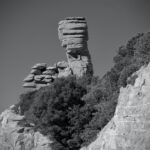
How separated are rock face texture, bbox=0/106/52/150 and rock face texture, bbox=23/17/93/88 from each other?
10567mm

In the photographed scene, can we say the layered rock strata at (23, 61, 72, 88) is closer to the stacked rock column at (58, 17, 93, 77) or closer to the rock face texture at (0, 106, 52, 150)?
the stacked rock column at (58, 17, 93, 77)

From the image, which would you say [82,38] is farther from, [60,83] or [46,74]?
[60,83]

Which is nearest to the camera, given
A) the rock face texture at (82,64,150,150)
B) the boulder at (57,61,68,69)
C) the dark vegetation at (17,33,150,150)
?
the rock face texture at (82,64,150,150)

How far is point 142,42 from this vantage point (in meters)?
31.1

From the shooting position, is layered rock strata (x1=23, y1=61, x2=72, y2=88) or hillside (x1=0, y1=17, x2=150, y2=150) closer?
hillside (x1=0, y1=17, x2=150, y2=150)

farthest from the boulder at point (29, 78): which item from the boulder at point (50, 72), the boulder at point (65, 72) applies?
the boulder at point (65, 72)

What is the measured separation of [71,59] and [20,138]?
749 inches

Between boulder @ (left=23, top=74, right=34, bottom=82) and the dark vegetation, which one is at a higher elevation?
boulder @ (left=23, top=74, right=34, bottom=82)

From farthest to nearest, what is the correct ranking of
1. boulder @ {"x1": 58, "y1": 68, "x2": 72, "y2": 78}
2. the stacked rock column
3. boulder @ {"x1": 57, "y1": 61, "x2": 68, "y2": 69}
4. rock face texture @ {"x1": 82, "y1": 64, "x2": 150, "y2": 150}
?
boulder @ {"x1": 57, "y1": 61, "x2": 68, "y2": 69} < the stacked rock column < boulder @ {"x1": 58, "y1": 68, "x2": 72, "y2": 78} < rock face texture @ {"x1": 82, "y1": 64, "x2": 150, "y2": 150}

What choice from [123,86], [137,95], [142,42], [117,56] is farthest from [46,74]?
[137,95]

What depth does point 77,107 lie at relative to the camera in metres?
34.3

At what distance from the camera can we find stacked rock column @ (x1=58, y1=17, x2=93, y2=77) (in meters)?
53.1

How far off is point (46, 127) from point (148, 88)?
49.3 feet

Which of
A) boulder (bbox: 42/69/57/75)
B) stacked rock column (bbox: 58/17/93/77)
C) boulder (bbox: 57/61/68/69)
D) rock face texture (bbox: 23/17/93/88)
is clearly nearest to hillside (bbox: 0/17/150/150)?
rock face texture (bbox: 23/17/93/88)
